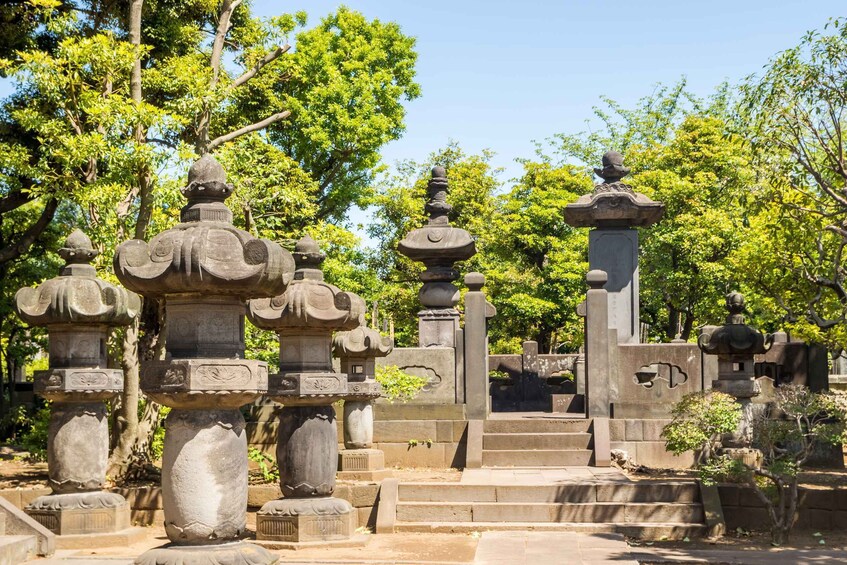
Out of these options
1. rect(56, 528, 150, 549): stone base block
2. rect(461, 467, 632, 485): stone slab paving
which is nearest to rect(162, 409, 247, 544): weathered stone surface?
rect(56, 528, 150, 549): stone base block

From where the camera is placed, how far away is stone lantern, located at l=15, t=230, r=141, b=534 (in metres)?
11.3

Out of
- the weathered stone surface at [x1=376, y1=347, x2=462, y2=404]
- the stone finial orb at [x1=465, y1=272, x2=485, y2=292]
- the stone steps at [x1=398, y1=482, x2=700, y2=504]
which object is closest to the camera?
the stone steps at [x1=398, y1=482, x2=700, y2=504]

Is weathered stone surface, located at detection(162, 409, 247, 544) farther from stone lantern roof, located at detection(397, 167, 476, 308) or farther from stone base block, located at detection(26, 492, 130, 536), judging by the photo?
stone lantern roof, located at detection(397, 167, 476, 308)

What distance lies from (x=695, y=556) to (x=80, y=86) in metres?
11.6

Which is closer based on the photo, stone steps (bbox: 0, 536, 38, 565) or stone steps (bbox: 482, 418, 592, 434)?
stone steps (bbox: 0, 536, 38, 565)

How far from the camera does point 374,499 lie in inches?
514

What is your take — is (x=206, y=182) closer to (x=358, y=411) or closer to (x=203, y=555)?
(x=203, y=555)

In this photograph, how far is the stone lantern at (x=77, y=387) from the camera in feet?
37.0

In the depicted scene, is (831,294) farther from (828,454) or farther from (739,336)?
(739,336)

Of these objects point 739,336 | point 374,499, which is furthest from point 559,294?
point 374,499

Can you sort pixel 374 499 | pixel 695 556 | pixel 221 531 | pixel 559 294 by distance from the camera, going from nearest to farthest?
pixel 221 531 → pixel 695 556 → pixel 374 499 → pixel 559 294

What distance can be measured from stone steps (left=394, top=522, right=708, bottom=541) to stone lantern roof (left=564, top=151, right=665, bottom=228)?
8664 millimetres

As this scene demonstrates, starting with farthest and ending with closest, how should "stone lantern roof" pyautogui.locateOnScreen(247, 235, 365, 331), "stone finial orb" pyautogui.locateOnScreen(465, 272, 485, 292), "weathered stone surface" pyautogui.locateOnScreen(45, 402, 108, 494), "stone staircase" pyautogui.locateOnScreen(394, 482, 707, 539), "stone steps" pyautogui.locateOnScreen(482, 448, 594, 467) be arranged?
"stone finial orb" pyautogui.locateOnScreen(465, 272, 485, 292) → "stone steps" pyautogui.locateOnScreen(482, 448, 594, 467) → "stone staircase" pyautogui.locateOnScreen(394, 482, 707, 539) → "weathered stone surface" pyautogui.locateOnScreen(45, 402, 108, 494) → "stone lantern roof" pyautogui.locateOnScreen(247, 235, 365, 331)

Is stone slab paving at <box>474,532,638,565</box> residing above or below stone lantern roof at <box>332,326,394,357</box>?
below
